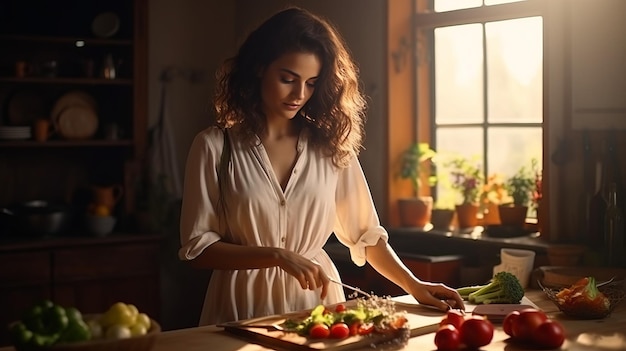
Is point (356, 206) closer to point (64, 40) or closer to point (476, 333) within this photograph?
point (476, 333)

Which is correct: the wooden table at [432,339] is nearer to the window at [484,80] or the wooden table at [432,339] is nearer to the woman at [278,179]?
the woman at [278,179]

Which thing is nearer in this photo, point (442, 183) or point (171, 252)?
point (442, 183)

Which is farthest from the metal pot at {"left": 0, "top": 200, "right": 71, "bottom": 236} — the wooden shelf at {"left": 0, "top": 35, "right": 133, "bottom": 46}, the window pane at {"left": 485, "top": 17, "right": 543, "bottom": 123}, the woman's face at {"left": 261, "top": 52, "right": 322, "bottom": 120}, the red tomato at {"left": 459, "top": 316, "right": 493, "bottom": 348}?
the red tomato at {"left": 459, "top": 316, "right": 493, "bottom": 348}

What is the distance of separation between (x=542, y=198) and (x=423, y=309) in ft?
5.09

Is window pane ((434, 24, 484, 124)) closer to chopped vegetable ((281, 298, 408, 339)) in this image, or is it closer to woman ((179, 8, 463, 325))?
woman ((179, 8, 463, 325))

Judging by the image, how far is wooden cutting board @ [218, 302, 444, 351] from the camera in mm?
2408

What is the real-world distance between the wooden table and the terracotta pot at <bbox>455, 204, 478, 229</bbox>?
1.88 m

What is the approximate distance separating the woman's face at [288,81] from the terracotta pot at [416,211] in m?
2.11

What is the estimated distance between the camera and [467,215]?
4746 millimetres

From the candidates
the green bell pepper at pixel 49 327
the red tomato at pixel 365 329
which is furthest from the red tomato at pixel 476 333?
the green bell pepper at pixel 49 327

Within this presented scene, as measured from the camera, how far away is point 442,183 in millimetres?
4926

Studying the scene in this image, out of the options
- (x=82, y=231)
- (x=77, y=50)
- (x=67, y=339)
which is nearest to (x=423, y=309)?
(x=67, y=339)

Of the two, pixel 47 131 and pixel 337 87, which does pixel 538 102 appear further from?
pixel 47 131

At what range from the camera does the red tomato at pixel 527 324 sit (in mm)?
2479
